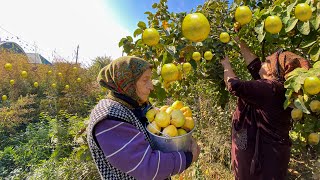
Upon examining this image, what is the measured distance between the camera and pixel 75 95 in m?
6.87

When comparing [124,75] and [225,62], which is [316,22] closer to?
[225,62]

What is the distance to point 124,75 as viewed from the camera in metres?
1.15

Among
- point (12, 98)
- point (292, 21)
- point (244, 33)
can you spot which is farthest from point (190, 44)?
point (12, 98)

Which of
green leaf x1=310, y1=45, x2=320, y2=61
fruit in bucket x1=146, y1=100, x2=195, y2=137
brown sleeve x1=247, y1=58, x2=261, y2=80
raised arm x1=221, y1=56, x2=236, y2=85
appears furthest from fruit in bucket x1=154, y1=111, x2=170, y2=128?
brown sleeve x1=247, y1=58, x2=261, y2=80

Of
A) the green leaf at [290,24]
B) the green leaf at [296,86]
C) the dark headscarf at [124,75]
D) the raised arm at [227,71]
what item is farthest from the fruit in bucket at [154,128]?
the green leaf at [290,24]

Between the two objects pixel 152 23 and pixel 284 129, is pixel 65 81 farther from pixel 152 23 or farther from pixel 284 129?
pixel 284 129

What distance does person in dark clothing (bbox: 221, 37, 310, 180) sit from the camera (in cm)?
157

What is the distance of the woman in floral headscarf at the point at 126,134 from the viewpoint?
1.04m

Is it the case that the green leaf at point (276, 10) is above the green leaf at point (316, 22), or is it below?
above

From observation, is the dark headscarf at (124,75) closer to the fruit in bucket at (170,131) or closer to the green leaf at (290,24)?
the fruit in bucket at (170,131)

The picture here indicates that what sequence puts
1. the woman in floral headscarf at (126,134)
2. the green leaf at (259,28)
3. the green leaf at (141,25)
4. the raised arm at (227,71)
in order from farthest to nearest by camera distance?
the raised arm at (227,71) < the green leaf at (141,25) < the green leaf at (259,28) < the woman in floral headscarf at (126,134)

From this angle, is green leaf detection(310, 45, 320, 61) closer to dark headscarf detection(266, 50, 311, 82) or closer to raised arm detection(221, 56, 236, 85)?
dark headscarf detection(266, 50, 311, 82)

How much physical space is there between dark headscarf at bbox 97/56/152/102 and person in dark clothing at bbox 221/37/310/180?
665 mm

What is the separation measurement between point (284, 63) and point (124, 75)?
0.95m
